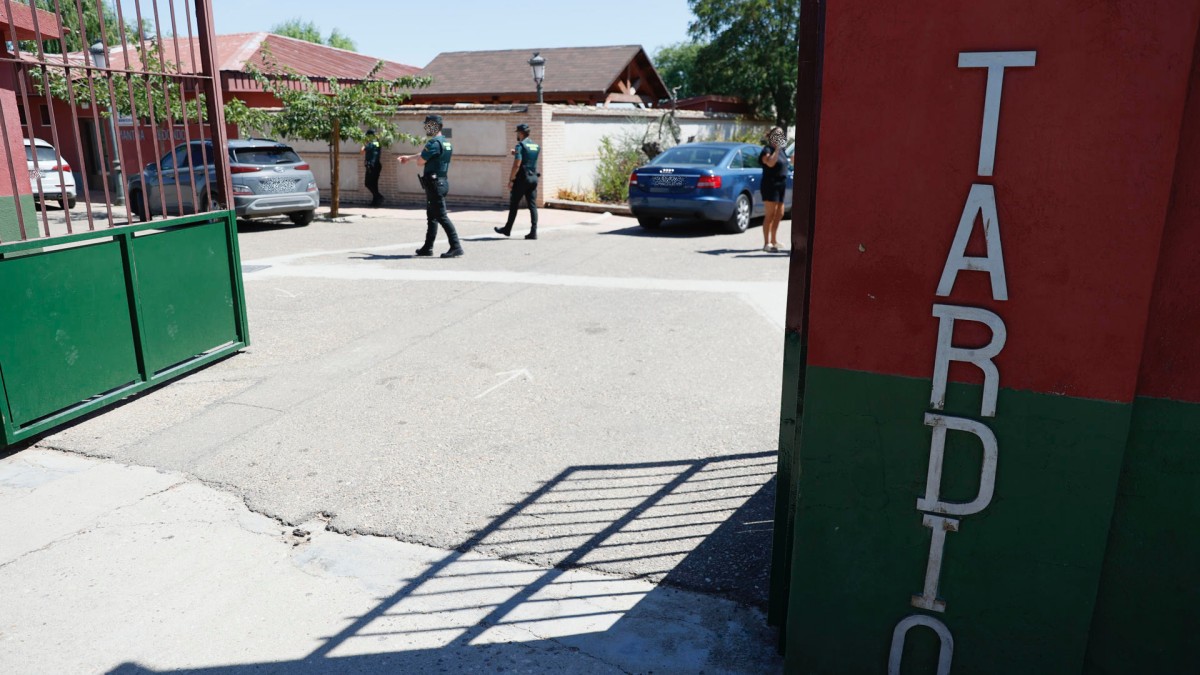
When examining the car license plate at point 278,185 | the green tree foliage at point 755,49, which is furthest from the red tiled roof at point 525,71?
the car license plate at point 278,185

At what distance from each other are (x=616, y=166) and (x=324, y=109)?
7.02 metres

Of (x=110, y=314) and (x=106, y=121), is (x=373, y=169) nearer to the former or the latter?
(x=106, y=121)

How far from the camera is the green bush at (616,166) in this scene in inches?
782

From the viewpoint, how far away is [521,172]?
13234 mm

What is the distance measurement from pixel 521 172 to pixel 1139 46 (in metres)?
11.6

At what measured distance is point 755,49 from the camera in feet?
111

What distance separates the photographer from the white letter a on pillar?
229 centimetres

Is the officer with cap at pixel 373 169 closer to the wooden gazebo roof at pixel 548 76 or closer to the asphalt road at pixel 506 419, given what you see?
the asphalt road at pixel 506 419

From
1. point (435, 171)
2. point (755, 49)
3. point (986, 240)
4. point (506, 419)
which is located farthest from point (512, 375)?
point (755, 49)

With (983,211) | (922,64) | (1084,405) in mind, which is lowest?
(1084,405)

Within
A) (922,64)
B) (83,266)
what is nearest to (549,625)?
(922,64)

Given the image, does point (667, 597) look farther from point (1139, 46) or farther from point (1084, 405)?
point (1139, 46)

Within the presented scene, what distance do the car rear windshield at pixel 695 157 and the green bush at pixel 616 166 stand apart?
15.5ft

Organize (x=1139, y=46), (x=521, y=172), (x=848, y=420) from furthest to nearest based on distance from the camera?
(x=521, y=172) → (x=848, y=420) → (x=1139, y=46)
